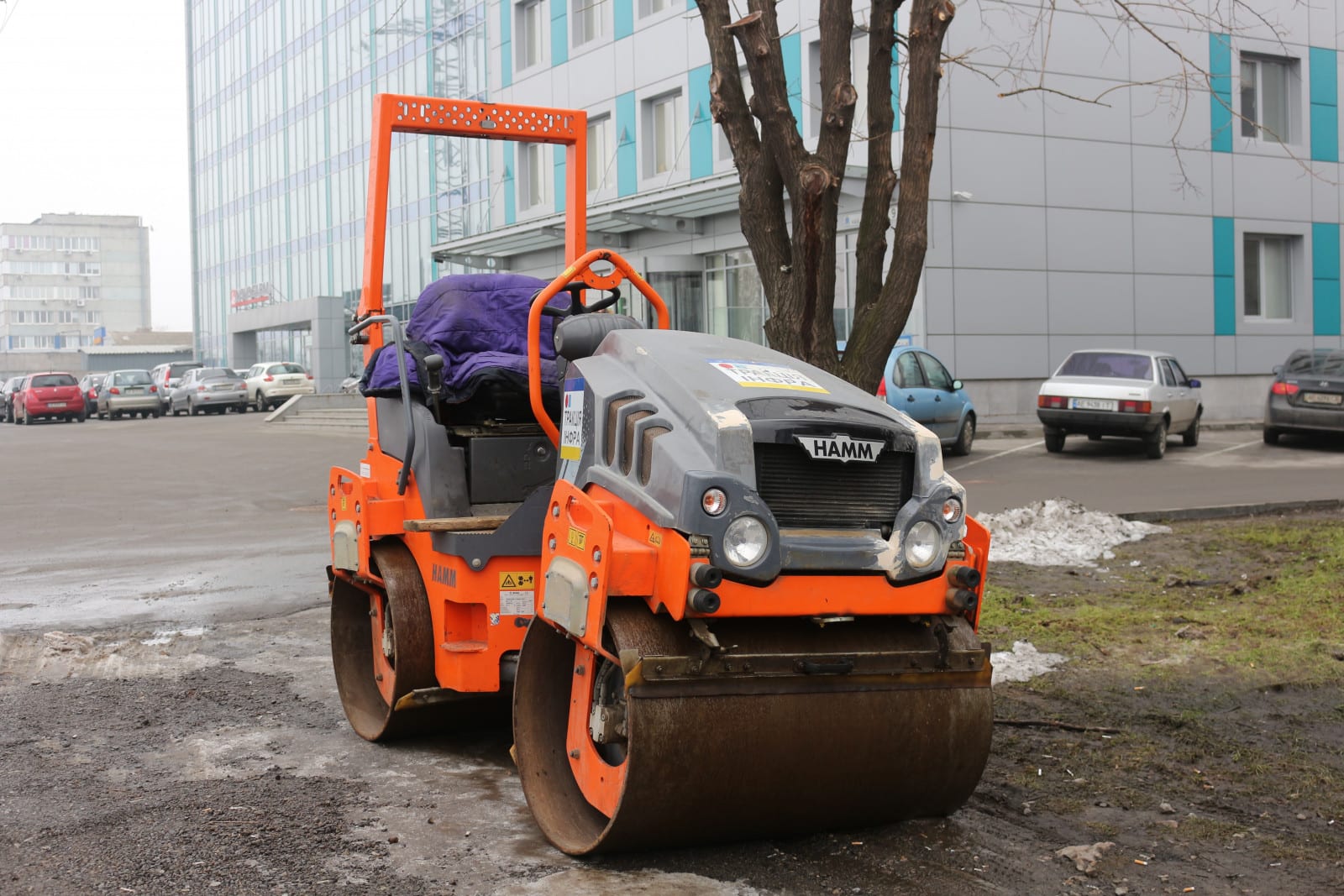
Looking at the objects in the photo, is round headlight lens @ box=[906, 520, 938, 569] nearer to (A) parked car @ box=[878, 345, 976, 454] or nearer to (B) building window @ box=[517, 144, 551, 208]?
(A) parked car @ box=[878, 345, 976, 454]

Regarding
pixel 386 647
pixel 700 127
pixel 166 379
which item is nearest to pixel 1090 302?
pixel 700 127

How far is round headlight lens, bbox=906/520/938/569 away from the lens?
4246mm

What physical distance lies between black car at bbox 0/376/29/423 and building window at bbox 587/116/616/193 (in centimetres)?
2503

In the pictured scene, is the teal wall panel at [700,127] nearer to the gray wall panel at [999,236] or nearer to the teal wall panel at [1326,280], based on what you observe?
the gray wall panel at [999,236]

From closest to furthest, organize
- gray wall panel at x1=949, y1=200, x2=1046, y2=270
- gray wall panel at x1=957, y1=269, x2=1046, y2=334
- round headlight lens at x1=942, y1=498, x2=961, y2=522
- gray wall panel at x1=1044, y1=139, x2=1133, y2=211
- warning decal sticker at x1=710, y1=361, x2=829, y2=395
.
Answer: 1. round headlight lens at x1=942, y1=498, x2=961, y2=522
2. warning decal sticker at x1=710, y1=361, x2=829, y2=395
3. gray wall panel at x1=949, y1=200, x2=1046, y2=270
4. gray wall panel at x1=957, y1=269, x2=1046, y2=334
5. gray wall panel at x1=1044, y1=139, x2=1133, y2=211

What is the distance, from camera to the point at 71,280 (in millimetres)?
141125

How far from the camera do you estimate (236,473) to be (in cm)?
2116

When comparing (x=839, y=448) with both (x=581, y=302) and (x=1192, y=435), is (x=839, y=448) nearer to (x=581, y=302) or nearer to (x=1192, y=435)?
(x=581, y=302)

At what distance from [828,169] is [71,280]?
481ft

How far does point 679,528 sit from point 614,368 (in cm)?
91

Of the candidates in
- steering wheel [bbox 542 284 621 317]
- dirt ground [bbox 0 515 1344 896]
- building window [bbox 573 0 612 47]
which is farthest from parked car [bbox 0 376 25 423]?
steering wheel [bbox 542 284 621 317]

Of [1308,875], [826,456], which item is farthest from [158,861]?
[1308,875]

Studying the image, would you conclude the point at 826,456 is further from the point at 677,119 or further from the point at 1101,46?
the point at 677,119

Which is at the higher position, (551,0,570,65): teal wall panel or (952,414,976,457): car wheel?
(551,0,570,65): teal wall panel
